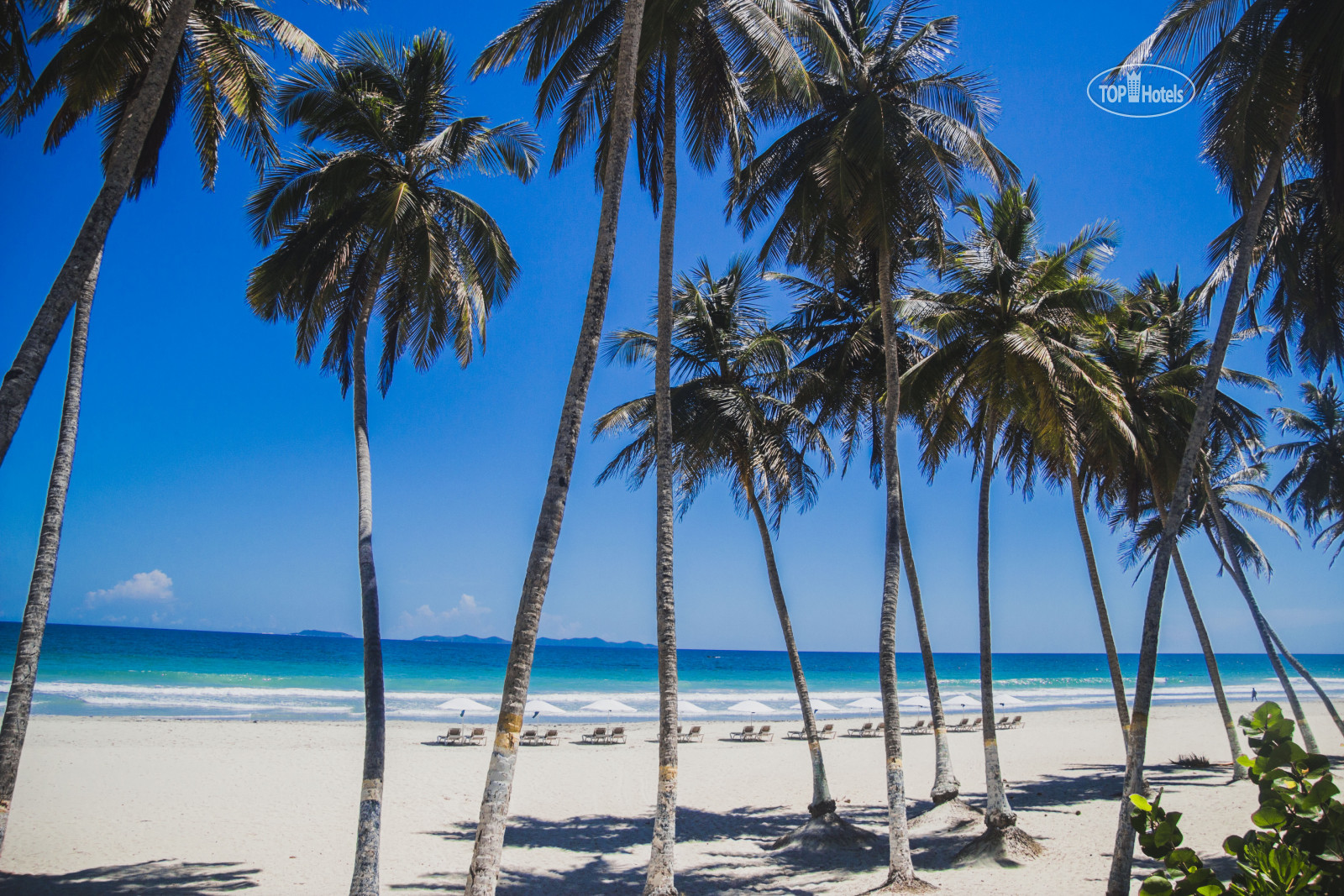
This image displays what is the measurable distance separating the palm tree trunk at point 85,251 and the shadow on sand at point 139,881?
5.64 m

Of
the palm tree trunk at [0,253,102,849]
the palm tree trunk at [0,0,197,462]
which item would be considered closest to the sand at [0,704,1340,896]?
the palm tree trunk at [0,253,102,849]

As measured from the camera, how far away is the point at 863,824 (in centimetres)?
1336

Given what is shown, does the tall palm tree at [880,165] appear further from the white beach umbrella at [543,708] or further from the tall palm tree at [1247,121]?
the white beach umbrella at [543,708]

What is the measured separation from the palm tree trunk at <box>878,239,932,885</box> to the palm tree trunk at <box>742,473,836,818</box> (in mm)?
1892

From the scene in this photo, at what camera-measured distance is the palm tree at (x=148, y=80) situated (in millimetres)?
6559

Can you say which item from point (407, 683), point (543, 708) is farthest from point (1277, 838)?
point (407, 683)

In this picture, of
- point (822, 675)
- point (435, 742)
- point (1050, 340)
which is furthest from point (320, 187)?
point (822, 675)

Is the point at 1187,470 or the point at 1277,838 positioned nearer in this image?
the point at 1277,838

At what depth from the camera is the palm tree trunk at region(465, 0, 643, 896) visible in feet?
18.8

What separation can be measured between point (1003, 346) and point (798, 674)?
6265 millimetres

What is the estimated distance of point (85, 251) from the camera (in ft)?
20.3

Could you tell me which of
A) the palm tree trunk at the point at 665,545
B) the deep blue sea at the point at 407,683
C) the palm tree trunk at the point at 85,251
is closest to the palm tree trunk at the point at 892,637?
the palm tree trunk at the point at 665,545

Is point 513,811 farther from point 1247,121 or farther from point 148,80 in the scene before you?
point 1247,121

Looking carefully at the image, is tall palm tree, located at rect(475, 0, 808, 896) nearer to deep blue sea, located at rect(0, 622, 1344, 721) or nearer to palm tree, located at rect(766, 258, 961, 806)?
palm tree, located at rect(766, 258, 961, 806)
